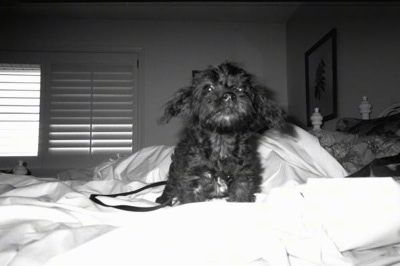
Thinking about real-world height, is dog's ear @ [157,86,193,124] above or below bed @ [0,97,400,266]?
above

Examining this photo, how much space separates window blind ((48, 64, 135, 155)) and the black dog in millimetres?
4666

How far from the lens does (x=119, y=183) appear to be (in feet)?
8.20

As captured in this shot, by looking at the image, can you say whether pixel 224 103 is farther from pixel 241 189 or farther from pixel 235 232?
pixel 235 232

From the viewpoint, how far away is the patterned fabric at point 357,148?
8.27 feet

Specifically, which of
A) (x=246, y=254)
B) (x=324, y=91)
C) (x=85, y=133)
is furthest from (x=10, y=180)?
(x=324, y=91)

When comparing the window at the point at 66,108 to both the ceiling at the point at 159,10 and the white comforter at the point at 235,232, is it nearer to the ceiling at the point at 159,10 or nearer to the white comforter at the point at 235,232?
the ceiling at the point at 159,10

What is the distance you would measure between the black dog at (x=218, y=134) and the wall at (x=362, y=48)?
2.48m

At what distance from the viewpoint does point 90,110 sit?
21.1 feet

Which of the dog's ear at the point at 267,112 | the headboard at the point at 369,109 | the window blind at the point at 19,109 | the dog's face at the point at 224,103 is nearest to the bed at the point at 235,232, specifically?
the dog's face at the point at 224,103

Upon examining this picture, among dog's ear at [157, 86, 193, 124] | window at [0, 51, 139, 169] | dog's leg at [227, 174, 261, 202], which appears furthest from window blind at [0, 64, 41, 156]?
dog's leg at [227, 174, 261, 202]

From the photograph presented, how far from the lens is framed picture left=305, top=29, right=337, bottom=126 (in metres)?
4.71

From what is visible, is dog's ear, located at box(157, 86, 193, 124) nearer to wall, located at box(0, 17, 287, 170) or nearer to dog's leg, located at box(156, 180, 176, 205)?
dog's leg, located at box(156, 180, 176, 205)

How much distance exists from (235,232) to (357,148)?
→ 2.11 m

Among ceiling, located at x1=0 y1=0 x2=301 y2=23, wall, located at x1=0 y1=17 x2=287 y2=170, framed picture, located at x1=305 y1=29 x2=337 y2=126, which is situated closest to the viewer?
framed picture, located at x1=305 y1=29 x2=337 y2=126
